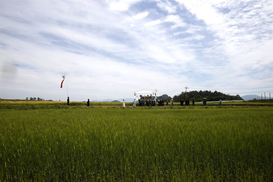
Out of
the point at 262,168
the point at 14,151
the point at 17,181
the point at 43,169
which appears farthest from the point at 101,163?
the point at 262,168

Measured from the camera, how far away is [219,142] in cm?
340

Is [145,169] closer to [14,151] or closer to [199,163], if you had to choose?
[199,163]

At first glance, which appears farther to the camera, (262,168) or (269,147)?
(269,147)

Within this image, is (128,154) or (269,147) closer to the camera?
(128,154)

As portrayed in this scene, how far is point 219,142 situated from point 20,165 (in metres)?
3.65

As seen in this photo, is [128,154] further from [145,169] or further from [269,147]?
[269,147]

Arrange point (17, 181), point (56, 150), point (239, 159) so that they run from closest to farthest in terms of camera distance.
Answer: point (17, 181) → point (239, 159) → point (56, 150)

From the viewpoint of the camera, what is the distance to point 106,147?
3.08 m

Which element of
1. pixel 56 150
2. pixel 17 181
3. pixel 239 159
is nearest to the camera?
pixel 17 181

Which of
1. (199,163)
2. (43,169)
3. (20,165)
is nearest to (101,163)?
(43,169)

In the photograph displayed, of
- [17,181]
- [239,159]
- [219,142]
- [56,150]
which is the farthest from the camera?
[219,142]

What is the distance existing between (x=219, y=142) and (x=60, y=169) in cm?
302

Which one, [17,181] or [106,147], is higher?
[106,147]

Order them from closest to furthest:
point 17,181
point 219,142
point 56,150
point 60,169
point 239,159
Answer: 1. point 17,181
2. point 60,169
3. point 239,159
4. point 56,150
5. point 219,142
